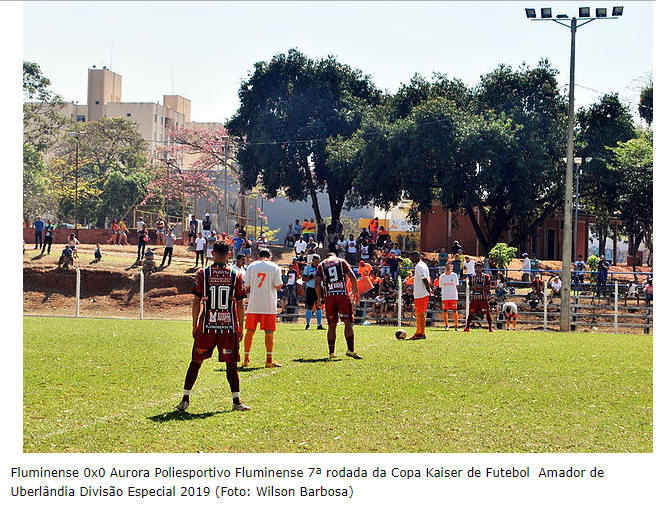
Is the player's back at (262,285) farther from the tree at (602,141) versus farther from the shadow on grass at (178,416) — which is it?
the tree at (602,141)

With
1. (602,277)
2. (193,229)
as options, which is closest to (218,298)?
(602,277)

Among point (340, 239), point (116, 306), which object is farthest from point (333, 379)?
point (340, 239)

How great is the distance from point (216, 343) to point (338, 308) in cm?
589

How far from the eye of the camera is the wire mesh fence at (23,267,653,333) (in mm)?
31953

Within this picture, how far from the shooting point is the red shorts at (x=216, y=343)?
1033cm

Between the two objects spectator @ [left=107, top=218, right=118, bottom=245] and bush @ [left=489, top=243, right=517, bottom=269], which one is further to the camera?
spectator @ [left=107, top=218, right=118, bottom=245]

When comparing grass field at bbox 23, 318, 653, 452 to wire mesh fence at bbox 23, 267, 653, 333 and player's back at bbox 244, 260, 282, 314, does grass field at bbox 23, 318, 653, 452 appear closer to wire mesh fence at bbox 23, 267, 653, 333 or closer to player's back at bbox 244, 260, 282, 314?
player's back at bbox 244, 260, 282, 314

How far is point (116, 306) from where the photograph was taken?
131 ft

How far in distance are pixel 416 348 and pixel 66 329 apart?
1090 centimetres

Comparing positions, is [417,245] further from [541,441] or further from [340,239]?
[541,441]

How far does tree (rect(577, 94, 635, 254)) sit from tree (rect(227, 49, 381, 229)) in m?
13.6

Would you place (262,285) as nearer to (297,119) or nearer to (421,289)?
(421,289)

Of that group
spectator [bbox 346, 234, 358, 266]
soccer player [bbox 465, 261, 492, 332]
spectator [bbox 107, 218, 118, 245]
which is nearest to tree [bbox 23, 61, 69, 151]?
spectator [bbox 107, 218, 118, 245]

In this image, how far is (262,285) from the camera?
1487 cm
